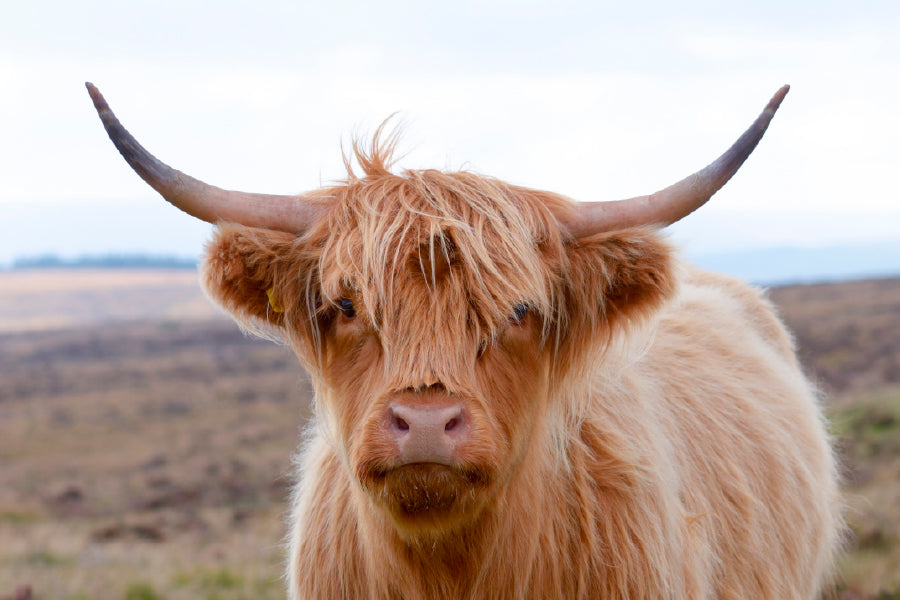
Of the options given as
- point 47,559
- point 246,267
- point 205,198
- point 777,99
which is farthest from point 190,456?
point 777,99

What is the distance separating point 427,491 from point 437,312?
49 cm

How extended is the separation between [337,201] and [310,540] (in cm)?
125

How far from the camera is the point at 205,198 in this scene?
104 inches

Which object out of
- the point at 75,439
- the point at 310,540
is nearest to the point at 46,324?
the point at 75,439

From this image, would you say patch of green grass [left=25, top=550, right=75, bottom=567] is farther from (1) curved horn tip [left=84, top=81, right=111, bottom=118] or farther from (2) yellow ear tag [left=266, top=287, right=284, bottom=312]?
(1) curved horn tip [left=84, top=81, right=111, bottom=118]

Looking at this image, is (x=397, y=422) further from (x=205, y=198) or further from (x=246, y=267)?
(x=205, y=198)

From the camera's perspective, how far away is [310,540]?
322cm

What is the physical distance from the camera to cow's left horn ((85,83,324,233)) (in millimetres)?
2404

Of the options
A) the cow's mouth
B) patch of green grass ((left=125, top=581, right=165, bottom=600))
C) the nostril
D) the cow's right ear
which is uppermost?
the cow's right ear

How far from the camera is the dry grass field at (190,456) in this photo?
7.17m

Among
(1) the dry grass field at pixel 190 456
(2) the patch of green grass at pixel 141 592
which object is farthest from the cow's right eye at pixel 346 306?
(2) the patch of green grass at pixel 141 592

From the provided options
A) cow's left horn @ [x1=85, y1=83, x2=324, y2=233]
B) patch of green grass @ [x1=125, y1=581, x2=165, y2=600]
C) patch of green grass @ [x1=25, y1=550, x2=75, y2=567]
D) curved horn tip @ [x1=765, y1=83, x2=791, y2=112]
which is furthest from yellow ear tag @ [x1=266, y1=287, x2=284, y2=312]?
patch of green grass @ [x1=25, y1=550, x2=75, y2=567]

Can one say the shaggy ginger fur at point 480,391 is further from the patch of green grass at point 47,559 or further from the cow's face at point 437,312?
the patch of green grass at point 47,559

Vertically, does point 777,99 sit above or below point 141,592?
above
